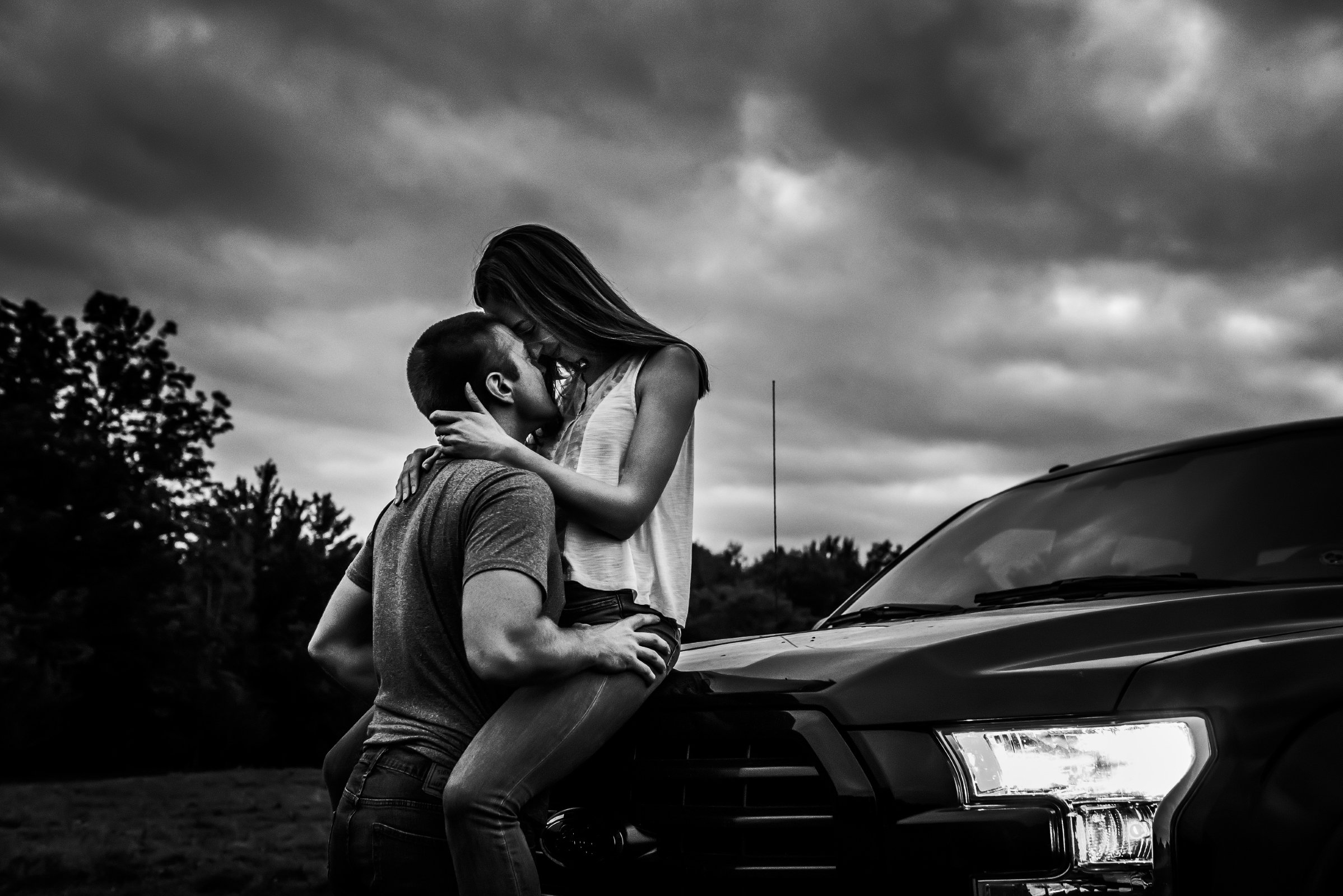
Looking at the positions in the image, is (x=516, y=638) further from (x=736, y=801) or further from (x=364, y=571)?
(x=364, y=571)

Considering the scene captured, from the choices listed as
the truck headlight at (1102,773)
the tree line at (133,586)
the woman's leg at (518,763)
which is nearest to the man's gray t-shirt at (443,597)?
the woman's leg at (518,763)

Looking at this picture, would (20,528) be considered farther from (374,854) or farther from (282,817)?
(374,854)

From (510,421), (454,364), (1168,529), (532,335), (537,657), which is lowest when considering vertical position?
(537,657)

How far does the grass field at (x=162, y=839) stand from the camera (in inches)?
333

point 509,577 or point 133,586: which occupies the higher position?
point 133,586

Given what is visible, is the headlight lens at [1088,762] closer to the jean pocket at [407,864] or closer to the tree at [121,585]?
the jean pocket at [407,864]

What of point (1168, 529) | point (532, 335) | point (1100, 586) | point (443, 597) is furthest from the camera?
point (1168, 529)

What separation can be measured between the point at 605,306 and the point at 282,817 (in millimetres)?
10953

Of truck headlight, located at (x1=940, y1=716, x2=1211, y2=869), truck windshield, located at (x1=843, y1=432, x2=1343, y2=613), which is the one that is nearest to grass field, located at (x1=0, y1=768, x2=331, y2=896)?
truck windshield, located at (x1=843, y1=432, x2=1343, y2=613)

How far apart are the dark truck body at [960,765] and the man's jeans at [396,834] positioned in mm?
300

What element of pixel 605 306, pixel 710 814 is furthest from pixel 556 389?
pixel 710 814

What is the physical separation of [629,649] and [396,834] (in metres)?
0.57

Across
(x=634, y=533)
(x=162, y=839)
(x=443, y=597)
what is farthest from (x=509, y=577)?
(x=162, y=839)

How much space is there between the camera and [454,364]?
9.17 ft
